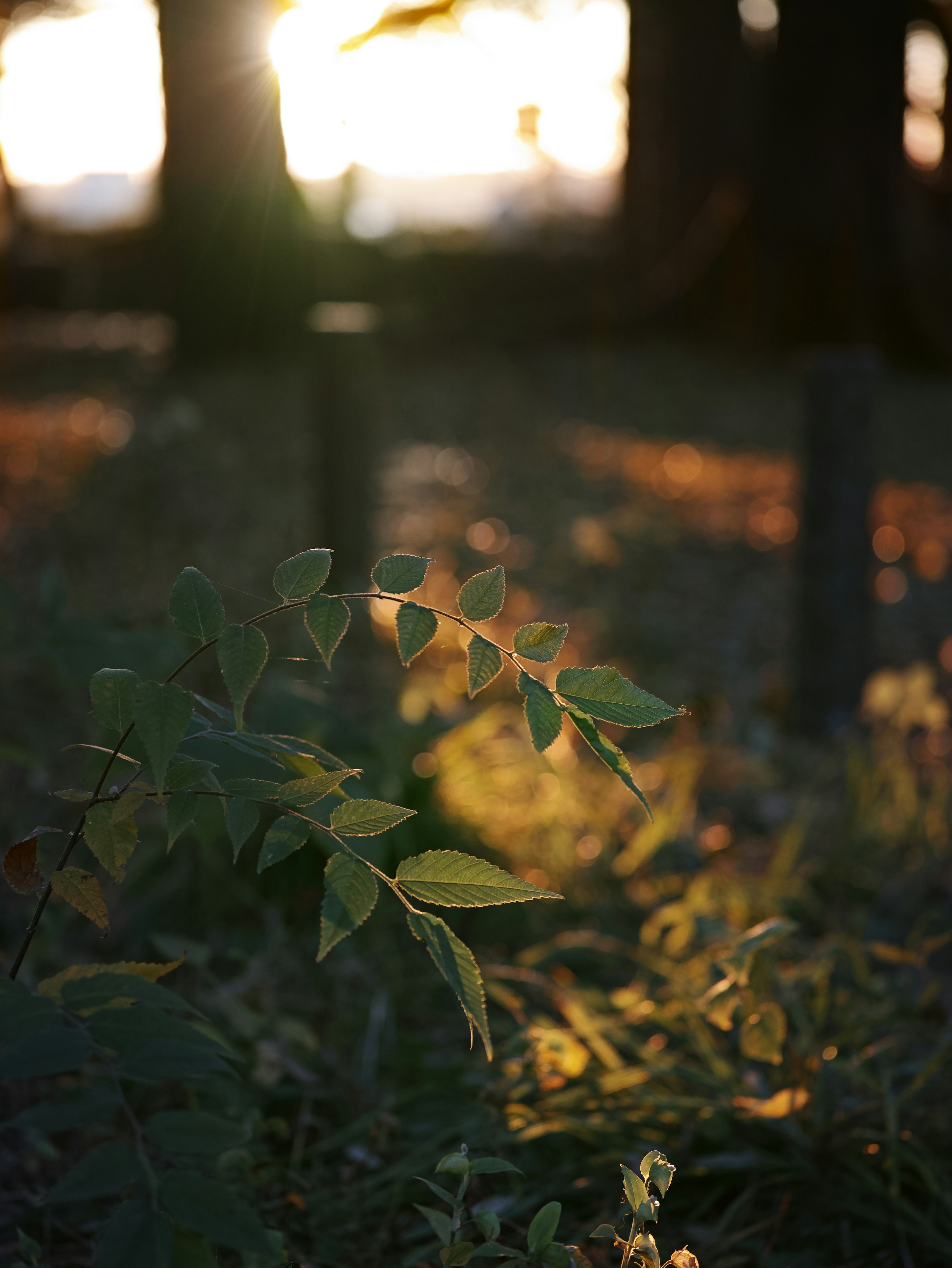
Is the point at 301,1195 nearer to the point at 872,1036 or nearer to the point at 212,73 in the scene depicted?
the point at 872,1036

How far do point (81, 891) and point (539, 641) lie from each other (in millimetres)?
465

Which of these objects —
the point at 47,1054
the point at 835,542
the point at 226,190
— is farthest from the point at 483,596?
the point at 226,190

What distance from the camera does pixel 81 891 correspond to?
3.12ft

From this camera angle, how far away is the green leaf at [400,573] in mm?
906

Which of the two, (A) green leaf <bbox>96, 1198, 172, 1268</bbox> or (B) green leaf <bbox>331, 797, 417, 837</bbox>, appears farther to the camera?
(B) green leaf <bbox>331, 797, 417, 837</bbox>

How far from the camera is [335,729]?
207 cm

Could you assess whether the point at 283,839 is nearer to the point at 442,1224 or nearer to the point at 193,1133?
the point at 193,1133

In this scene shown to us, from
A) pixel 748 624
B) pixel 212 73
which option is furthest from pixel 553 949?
pixel 212 73

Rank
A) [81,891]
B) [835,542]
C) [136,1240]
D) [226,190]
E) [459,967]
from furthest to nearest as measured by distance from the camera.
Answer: [226,190]
[835,542]
[81,891]
[459,967]
[136,1240]

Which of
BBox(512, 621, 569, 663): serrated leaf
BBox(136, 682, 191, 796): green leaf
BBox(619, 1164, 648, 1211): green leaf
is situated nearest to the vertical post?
BBox(512, 621, 569, 663): serrated leaf

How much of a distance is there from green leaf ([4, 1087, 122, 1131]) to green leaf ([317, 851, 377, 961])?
0.18m

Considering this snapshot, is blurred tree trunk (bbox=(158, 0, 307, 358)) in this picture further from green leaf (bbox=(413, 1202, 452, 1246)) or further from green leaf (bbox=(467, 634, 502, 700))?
green leaf (bbox=(413, 1202, 452, 1246))

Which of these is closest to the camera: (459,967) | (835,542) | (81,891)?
(459,967)

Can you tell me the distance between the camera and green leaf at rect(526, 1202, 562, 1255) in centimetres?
89
